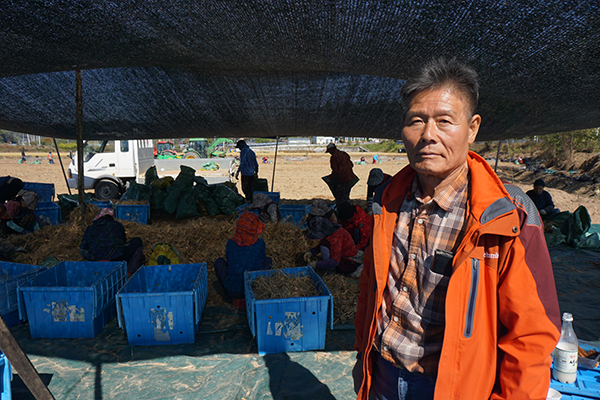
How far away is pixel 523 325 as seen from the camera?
1.04 meters

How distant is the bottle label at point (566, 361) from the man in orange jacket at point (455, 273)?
3.65 feet

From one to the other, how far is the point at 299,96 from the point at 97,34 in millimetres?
2977

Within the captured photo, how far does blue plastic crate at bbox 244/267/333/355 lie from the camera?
10.00ft

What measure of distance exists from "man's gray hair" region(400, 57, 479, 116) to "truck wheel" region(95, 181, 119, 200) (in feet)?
38.3

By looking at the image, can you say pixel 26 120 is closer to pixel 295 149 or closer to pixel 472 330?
pixel 472 330

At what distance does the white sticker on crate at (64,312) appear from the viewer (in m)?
3.28

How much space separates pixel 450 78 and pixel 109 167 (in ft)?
39.3

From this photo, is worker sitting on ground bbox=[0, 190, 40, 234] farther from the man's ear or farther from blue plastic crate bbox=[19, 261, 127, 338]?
the man's ear

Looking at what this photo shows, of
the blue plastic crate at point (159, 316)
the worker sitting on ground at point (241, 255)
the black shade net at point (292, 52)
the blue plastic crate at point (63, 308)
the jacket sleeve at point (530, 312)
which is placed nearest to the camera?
the jacket sleeve at point (530, 312)

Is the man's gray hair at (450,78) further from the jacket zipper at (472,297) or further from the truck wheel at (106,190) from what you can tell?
the truck wheel at (106,190)

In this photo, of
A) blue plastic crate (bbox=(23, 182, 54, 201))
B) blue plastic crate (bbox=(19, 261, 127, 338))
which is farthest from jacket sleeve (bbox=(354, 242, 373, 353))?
blue plastic crate (bbox=(23, 182, 54, 201))

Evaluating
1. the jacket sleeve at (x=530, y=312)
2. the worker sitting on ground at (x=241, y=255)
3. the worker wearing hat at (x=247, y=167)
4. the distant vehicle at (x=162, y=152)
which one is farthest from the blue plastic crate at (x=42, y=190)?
the distant vehicle at (x=162, y=152)

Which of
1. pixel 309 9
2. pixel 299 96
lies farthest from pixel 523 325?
pixel 299 96

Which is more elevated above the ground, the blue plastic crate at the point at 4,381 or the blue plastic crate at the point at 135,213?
the blue plastic crate at the point at 135,213
